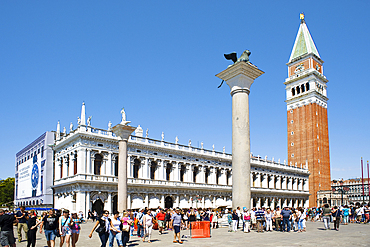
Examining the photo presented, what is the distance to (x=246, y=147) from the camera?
18297 millimetres

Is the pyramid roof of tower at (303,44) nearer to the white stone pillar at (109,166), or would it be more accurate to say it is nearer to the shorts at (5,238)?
the white stone pillar at (109,166)

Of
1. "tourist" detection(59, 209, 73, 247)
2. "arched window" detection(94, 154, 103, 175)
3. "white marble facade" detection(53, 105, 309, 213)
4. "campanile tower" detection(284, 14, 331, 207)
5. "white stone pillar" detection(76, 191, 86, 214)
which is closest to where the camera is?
"tourist" detection(59, 209, 73, 247)

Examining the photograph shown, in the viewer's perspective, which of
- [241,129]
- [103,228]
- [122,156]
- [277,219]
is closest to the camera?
[103,228]

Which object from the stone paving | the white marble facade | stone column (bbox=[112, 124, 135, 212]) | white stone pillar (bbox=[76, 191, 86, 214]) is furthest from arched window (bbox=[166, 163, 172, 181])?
the stone paving

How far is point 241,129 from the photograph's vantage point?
1833cm

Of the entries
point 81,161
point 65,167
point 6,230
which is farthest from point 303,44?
point 6,230

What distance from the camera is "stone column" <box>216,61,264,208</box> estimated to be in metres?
18.2

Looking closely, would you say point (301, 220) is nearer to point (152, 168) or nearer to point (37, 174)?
point (152, 168)

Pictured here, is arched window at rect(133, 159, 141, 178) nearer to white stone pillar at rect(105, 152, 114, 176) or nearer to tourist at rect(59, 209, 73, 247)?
white stone pillar at rect(105, 152, 114, 176)

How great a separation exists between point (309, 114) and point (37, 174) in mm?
54866

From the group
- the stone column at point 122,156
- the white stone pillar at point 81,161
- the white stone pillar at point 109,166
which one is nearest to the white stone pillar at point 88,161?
the white stone pillar at point 81,161

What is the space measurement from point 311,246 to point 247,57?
10.3 meters

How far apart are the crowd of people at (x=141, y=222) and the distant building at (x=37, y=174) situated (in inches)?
976

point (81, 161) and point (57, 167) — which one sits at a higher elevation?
point (81, 161)
